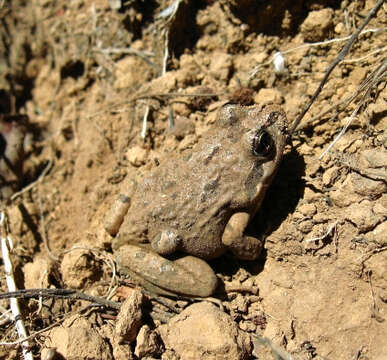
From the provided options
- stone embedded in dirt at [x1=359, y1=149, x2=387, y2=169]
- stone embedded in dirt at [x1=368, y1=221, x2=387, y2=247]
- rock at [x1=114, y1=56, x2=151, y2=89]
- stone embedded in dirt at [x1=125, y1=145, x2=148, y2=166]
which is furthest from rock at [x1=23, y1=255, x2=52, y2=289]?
stone embedded in dirt at [x1=359, y1=149, x2=387, y2=169]

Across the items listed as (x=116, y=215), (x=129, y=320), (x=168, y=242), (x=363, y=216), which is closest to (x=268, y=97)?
(x=363, y=216)

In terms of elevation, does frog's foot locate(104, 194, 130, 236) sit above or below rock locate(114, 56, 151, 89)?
below

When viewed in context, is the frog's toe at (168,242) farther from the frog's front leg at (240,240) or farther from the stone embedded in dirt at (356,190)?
the stone embedded in dirt at (356,190)

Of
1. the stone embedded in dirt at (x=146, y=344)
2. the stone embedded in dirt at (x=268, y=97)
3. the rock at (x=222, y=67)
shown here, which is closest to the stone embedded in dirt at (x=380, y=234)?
the stone embedded in dirt at (x=268, y=97)

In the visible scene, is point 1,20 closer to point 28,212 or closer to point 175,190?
point 28,212

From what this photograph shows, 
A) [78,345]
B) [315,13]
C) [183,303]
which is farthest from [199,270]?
[315,13]

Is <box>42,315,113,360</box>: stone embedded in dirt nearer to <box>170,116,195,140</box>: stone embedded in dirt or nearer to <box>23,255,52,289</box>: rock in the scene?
<box>23,255,52,289</box>: rock

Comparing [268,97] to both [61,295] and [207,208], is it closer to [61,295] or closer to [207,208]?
[207,208]
